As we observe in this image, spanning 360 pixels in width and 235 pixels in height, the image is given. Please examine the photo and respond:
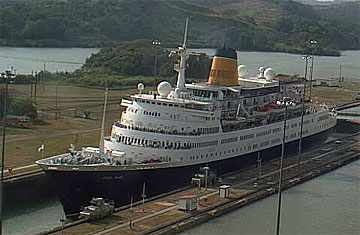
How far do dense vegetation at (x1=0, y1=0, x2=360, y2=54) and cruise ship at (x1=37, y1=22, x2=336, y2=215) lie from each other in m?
29.7

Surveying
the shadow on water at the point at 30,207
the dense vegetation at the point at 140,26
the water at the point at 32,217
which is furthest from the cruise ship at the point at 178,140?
the dense vegetation at the point at 140,26

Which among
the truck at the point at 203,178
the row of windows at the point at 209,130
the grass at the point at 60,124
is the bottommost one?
the truck at the point at 203,178

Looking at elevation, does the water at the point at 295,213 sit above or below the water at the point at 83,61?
below

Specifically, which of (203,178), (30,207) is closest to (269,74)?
(203,178)

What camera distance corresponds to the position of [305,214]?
20.3m

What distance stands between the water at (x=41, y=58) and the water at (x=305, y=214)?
31.6 meters

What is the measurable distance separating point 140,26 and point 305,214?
5739cm

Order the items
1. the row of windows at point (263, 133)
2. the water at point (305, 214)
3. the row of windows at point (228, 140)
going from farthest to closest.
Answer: the row of windows at point (263, 133) < the row of windows at point (228, 140) < the water at point (305, 214)

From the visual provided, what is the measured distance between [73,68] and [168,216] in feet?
132

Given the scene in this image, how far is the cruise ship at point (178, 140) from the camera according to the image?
19781 mm

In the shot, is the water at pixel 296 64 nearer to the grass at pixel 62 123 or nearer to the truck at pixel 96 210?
the grass at pixel 62 123

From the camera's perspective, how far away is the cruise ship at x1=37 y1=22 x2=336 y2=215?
19781 mm

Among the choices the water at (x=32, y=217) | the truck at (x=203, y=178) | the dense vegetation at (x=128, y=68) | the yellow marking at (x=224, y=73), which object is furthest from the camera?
the dense vegetation at (x=128, y=68)

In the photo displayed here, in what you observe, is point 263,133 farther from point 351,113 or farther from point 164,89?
point 351,113
